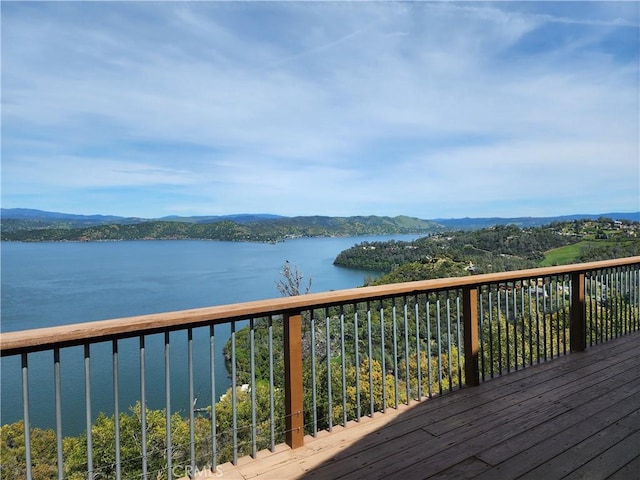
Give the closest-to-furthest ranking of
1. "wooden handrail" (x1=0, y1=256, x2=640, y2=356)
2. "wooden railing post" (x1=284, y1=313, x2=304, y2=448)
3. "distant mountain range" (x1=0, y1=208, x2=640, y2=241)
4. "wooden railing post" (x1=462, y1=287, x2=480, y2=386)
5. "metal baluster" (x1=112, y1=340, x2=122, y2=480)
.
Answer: "wooden handrail" (x1=0, y1=256, x2=640, y2=356) < "metal baluster" (x1=112, y1=340, x2=122, y2=480) < "wooden railing post" (x1=284, y1=313, x2=304, y2=448) < "wooden railing post" (x1=462, y1=287, x2=480, y2=386) < "distant mountain range" (x1=0, y1=208, x2=640, y2=241)

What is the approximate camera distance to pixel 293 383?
2035mm

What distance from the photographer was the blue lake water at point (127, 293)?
20656 mm

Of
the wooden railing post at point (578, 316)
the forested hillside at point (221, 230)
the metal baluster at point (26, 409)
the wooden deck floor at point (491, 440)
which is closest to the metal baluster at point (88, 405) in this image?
the metal baluster at point (26, 409)

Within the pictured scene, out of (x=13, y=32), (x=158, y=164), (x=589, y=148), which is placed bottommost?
(x=589, y=148)

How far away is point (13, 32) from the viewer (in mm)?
6395

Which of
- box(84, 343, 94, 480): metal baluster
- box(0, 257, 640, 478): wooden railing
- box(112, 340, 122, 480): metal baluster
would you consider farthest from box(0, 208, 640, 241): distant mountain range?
box(84, 343, 94, 480): metal baluster

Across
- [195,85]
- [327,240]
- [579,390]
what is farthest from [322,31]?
[327,240]

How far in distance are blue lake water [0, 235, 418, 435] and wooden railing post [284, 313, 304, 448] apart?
109cm

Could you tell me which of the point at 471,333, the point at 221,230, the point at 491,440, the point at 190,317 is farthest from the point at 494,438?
the point at 221,230

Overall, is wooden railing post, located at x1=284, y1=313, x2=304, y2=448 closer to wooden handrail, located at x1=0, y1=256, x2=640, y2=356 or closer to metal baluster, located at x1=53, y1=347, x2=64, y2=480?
wooden handrail, located at x1=0, y1=256, x2=640, y2=356

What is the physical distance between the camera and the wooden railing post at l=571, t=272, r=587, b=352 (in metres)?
3.55

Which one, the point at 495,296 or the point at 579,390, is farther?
the point at 495,296

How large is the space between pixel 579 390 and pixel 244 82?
9.90m

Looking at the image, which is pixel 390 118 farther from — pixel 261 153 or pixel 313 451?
pixel 261 153
